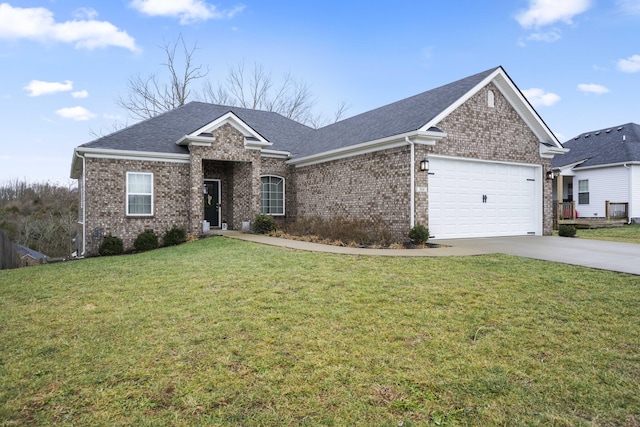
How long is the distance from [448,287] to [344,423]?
405cm

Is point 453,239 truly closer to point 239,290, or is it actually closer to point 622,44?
point 239,290

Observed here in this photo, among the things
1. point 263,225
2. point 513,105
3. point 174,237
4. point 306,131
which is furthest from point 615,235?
point 174,237

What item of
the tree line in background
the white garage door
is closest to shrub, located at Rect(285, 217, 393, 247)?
the white garage door

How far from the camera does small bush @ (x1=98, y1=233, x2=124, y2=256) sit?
46.7 ft

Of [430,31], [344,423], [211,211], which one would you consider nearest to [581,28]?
[430,31]

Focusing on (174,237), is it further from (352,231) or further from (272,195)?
(352,231)

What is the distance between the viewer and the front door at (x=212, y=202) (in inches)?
698

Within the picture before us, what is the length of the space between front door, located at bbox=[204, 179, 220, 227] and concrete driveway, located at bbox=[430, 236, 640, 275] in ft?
33.0

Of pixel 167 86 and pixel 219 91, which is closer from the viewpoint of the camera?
pixel 167 86

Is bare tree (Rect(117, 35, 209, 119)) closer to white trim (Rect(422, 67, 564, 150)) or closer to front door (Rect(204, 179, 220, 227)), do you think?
front door (Rect(204, 179, 220, 227))

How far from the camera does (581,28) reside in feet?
51.5

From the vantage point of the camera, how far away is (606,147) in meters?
24.8

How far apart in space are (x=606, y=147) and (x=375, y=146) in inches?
782

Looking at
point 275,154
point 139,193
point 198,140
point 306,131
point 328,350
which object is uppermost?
point 306,131
